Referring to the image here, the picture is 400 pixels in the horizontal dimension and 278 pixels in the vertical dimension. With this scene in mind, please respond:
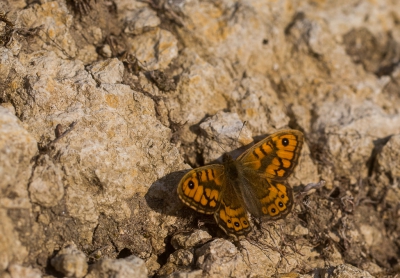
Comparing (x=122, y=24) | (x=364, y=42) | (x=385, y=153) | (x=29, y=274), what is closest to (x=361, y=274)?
(x=385, y=153)

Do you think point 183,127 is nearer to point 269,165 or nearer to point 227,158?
point 227,158

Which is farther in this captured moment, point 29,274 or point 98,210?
point 98,210

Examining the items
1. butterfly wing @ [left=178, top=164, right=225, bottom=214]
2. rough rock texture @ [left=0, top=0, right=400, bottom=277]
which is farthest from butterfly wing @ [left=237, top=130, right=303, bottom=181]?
butterfly wing @ [left=178, top=164, right=225, bottom=214]

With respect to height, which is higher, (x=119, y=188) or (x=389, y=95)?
(x=389, y=95)

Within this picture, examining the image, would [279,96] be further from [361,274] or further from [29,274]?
[29,274]

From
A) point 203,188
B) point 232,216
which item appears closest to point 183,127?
point 203,188

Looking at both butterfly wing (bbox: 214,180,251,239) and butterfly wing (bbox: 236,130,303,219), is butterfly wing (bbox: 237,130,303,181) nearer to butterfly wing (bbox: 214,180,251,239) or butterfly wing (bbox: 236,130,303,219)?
butterfly wing (bbox: 236,130,303,219)

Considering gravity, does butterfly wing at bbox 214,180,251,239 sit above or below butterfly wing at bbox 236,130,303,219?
below
